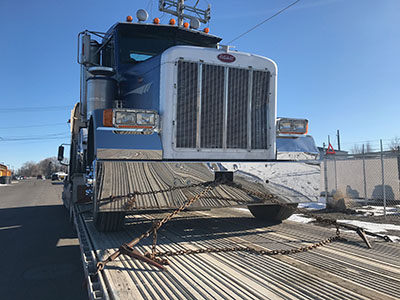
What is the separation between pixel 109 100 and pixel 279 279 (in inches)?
177

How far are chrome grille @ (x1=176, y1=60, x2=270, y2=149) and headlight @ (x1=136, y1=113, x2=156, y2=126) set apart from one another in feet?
1.18

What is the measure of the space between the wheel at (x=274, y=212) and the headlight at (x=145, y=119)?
95.2 inches

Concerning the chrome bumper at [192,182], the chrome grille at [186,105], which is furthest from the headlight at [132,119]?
the chrome bumper at [192,182]

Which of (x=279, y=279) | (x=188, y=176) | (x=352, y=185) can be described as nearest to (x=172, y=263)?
(x=279, y=279)

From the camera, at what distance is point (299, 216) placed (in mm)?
8500

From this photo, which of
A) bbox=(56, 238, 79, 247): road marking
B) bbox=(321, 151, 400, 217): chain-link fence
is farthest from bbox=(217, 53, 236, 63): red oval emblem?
bbox=(321, 151, 400, 217): chain-link fence

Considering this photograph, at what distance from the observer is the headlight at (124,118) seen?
4.05m

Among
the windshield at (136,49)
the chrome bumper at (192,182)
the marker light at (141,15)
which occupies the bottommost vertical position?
the chrome bumper at (192,182)

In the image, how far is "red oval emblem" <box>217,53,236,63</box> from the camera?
15.1 feet

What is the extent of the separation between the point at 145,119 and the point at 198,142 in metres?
0.79

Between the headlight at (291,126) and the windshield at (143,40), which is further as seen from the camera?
the windshield at (143,40)

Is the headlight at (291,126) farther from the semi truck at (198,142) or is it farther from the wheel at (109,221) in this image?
the wheel at (109,221)

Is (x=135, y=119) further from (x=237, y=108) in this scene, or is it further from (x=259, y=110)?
(x=259, y=110)

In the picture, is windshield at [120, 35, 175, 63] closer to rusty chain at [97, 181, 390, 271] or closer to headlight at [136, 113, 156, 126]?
headlight at [136, 113, 156, 126]
